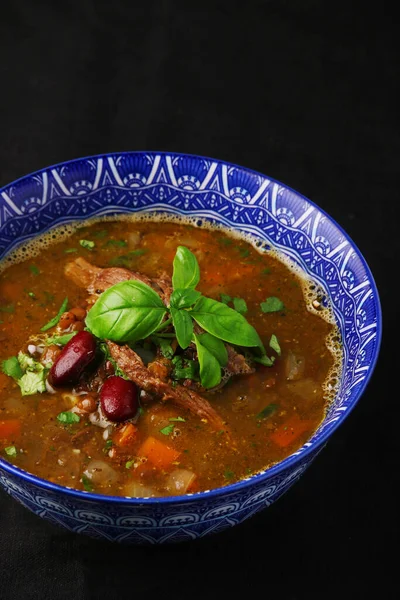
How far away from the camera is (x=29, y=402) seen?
4004 millimetres

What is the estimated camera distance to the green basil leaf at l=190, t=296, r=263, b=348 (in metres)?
3.90

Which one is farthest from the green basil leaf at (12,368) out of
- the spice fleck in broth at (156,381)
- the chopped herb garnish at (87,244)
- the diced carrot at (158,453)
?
the chopped herb garnish at (87,244)

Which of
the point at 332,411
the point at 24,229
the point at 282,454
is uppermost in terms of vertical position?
the point at 24,229

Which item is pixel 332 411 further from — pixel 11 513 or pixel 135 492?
pixel 11 513

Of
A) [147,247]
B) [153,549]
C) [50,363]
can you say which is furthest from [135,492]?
[147,247]

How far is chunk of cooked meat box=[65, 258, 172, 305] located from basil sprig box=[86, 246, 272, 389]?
40cm

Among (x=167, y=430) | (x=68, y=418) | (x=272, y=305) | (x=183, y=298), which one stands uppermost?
(x=272, y=305)

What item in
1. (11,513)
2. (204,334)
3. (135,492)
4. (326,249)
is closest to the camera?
(135,492)

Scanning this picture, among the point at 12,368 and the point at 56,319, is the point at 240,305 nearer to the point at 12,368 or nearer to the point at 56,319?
the point at 56,319

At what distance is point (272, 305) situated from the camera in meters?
4.55

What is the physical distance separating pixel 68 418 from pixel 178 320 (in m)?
0.68

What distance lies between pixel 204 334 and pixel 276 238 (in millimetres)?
1116

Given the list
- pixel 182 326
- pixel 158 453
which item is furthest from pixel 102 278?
pixel 158 453

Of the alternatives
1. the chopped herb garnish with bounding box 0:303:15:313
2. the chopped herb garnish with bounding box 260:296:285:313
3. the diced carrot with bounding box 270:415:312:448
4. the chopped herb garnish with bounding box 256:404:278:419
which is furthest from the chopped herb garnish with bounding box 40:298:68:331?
the diced carrot with bounding box 270:415:312:448
